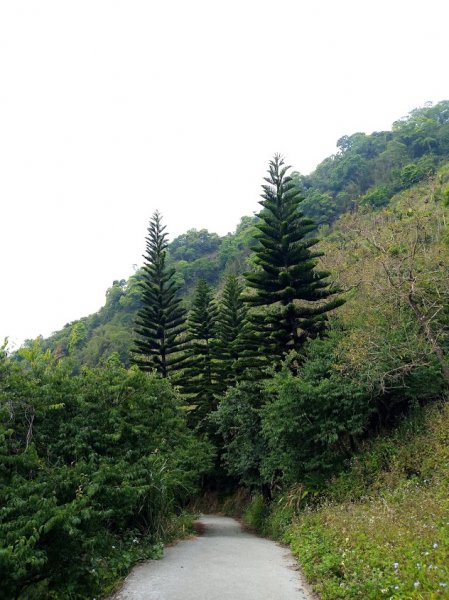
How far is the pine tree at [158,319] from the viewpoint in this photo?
82.4 feet

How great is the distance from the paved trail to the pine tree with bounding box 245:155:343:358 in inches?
400

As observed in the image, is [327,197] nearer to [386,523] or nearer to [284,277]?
[284,277]

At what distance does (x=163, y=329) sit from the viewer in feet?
82.9

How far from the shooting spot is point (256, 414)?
1702cm

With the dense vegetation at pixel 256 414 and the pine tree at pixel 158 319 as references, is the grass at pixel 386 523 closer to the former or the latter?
the dense vegetation at pixel 256 414

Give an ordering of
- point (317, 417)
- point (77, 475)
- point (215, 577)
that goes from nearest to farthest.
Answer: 1. point (215, 577)
2. point (77, 475)
3. point (317, 417)

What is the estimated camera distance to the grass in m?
4.77

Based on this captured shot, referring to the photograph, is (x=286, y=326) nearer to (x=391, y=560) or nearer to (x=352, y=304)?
(x=352, y=304)

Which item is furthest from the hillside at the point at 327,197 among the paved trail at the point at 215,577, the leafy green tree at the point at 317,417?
the paved trail at the point at 215,577

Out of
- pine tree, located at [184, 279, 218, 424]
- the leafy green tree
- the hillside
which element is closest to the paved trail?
the leafy green tree

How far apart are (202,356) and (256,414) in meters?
9.44

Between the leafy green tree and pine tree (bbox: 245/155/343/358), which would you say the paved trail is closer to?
the leafy green tree

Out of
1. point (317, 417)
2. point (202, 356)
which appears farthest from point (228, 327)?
point (317, 417)

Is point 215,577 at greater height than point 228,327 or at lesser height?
lesser
